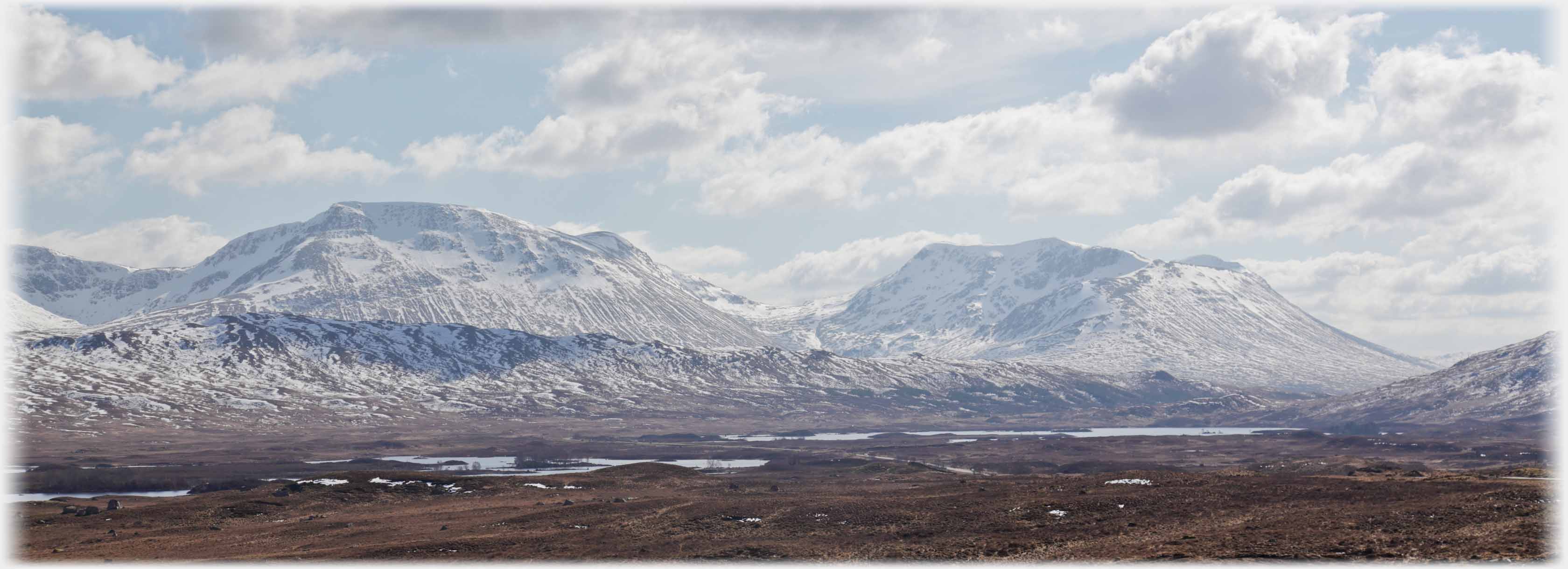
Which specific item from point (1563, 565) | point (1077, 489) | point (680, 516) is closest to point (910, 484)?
point (1077, 489)

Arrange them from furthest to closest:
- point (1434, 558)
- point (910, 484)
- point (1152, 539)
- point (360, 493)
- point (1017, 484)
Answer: point (910, 484)
point (360, 493)
point (1017, 484)
point (1152, 539)
point (1434, 558)

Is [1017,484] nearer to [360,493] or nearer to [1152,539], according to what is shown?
[1152,539]

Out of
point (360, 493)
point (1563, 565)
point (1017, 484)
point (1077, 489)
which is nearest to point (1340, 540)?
point (1563, 565)

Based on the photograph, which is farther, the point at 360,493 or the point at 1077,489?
the point at 360,493

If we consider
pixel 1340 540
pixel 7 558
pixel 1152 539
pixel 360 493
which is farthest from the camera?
pixel 360 493

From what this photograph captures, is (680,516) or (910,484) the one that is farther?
(910,484)

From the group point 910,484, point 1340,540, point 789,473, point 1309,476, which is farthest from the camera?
point 789,473

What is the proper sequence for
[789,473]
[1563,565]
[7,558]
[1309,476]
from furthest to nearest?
[789,473]
[1309,476]
[7,558]
[1563,565]

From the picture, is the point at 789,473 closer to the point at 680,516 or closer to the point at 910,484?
the point at 910,484

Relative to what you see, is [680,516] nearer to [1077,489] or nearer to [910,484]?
[1077,489]
